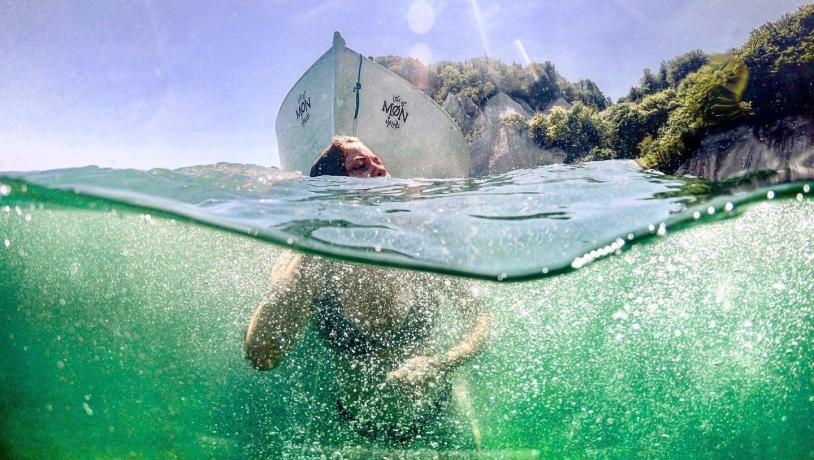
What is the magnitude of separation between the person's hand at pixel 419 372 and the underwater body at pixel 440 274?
0.68 metres

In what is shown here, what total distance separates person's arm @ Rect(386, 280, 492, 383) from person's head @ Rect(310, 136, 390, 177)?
2.30 metres

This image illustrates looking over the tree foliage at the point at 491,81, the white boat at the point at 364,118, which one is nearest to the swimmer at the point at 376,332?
the white boat at the point at 364,118

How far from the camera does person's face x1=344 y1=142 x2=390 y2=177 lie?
18.4 ft

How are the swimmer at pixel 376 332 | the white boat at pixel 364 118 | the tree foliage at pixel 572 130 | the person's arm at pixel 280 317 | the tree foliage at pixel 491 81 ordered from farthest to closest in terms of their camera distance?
the tree foliage at pixel 491 81
the tree foliage at pixel 572 130
the white boat at pixel 364 118
the swimmer at pixel 376 332
the person's arm at pixel 280 317

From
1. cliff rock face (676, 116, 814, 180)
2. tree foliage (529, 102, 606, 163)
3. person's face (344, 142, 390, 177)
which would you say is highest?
tree foliage (529, 102, 606, 163)

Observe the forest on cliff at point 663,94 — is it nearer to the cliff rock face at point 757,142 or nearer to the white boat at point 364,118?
the cliff rock face at point 757,142

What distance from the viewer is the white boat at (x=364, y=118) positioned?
11.5 metres

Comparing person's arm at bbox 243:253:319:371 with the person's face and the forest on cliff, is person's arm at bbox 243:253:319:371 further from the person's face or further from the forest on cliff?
the forest on cliff

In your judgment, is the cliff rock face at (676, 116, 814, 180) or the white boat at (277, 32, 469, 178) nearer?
the white boat at (277, 32, 469, 178)

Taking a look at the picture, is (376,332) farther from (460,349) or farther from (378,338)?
(460,349)

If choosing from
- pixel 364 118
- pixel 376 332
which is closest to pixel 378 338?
pixel 376 332

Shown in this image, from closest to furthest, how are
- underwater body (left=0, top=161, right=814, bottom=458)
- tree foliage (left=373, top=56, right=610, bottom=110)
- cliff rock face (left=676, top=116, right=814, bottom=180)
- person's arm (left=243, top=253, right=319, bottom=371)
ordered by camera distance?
person's arm (left=243, top=253, right=319, bottom=371), underwater body (left=0, top=161, right=814, bottom=458), cliff rock face (left=676, top=116, right=814, bottom=180), tree foliage (left=373, top=56, right=610, bottom=110)

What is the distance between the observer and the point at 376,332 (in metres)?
3.52

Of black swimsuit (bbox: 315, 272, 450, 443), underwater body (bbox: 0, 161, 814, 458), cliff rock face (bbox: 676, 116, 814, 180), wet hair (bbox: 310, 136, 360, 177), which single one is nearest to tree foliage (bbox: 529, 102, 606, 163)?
cliff rock face (bbox: 676, 116, 814, 180)
